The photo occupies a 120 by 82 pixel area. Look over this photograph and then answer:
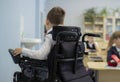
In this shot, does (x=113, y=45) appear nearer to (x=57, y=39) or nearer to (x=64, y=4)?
(x=57, y=39)

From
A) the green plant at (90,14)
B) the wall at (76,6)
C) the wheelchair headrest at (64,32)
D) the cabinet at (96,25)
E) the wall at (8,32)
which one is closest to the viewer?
the wheelchair headrest at (64,32)

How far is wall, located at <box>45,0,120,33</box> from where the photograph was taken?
9.51 m

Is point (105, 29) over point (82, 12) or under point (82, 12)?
under

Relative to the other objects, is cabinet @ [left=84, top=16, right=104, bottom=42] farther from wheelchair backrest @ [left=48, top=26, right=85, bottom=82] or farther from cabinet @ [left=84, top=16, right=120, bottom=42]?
wheelchair backrest @ [left=48, top=26, right=85, bottom=82]

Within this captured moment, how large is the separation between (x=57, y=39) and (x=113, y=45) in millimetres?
1876

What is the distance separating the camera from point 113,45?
3902 mm

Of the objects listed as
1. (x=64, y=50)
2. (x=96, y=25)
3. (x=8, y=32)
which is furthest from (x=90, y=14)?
(x=64, y=50)

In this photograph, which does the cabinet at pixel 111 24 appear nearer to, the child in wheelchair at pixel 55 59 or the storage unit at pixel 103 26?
the storage unit at pixel 103 26

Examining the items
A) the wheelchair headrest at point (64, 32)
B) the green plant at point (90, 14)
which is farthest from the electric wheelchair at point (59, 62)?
the green plant at point (90, 14)

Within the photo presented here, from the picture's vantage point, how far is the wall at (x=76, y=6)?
31.2 ft

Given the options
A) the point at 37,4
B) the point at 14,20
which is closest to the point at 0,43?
the point at 14,20

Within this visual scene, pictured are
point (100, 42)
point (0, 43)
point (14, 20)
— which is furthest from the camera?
point (100, 42)

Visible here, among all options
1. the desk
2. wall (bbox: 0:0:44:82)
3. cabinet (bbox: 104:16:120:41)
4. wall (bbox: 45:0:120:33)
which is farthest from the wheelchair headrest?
wall (bbox: 45:0:120:33)

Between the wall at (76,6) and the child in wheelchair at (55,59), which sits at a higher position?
the wall at (76,6)
